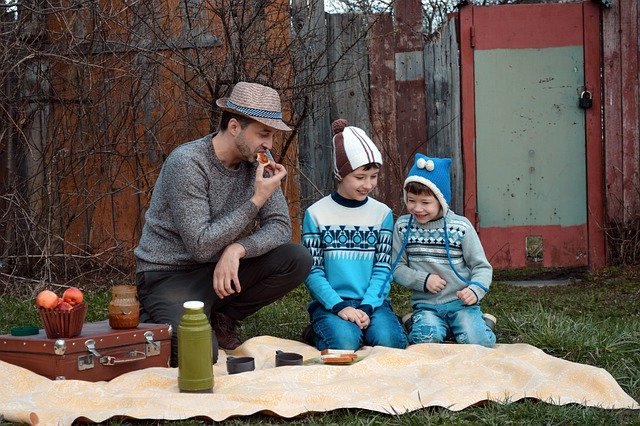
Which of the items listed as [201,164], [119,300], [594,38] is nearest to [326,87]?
[594,38]

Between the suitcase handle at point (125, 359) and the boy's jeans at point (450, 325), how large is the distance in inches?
56.1

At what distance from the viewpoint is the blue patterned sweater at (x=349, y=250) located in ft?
16.0

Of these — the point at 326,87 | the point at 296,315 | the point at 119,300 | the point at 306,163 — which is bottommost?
the point at 296,315

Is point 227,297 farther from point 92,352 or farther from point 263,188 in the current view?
point 92,352

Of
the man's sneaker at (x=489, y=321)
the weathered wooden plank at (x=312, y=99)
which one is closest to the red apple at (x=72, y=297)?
the man's sneaker at (x=489, y=321)

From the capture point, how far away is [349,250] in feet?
16.0

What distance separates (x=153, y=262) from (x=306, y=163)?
315 cm

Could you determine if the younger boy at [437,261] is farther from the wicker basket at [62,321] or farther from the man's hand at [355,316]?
the wicker basket at [62,321]

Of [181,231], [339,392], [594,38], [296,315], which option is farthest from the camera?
[594,38]

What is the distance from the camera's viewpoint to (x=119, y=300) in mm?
4160

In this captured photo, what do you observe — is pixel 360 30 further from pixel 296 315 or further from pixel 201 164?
pixel 201 164

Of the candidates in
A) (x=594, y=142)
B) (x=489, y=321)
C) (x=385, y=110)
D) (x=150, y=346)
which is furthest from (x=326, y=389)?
(x=594, y=142)

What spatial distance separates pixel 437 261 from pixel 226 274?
115cm

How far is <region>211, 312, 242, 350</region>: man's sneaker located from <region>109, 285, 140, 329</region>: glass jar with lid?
2.45 feet
